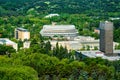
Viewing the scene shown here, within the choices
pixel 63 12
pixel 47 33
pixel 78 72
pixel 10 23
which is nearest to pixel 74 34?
pixel 47 33

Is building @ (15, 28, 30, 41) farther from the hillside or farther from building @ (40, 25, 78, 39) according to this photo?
the hillside

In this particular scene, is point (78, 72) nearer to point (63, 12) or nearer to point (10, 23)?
point (10, 23)

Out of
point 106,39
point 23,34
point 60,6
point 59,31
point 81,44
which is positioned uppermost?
point 106,39

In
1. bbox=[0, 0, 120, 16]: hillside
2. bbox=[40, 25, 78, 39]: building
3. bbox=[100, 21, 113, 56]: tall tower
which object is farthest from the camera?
bbox=[0, 0, 120, 16]: hillside

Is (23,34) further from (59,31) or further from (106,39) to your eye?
(106,39)

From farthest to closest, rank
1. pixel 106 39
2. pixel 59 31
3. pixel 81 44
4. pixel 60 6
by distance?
pixel 60 6
pixel 59 31
pixel 81 44
pixel 106 39

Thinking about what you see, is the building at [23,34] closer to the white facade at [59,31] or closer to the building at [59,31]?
the building at [59,31]

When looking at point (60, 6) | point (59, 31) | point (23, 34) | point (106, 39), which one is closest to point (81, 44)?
point (23, 34)

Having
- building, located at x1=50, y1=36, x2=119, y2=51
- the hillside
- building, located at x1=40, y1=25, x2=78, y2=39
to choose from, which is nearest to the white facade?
building, located at x1=40, y1=25, x2=78, y2=39

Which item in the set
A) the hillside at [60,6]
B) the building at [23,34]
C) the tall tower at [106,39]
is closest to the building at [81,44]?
the tall tower at [106,39]

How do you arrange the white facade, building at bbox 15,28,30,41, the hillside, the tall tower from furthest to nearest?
the hillside
the white facade
building at bbox 15,28,30,41
the tall tower
